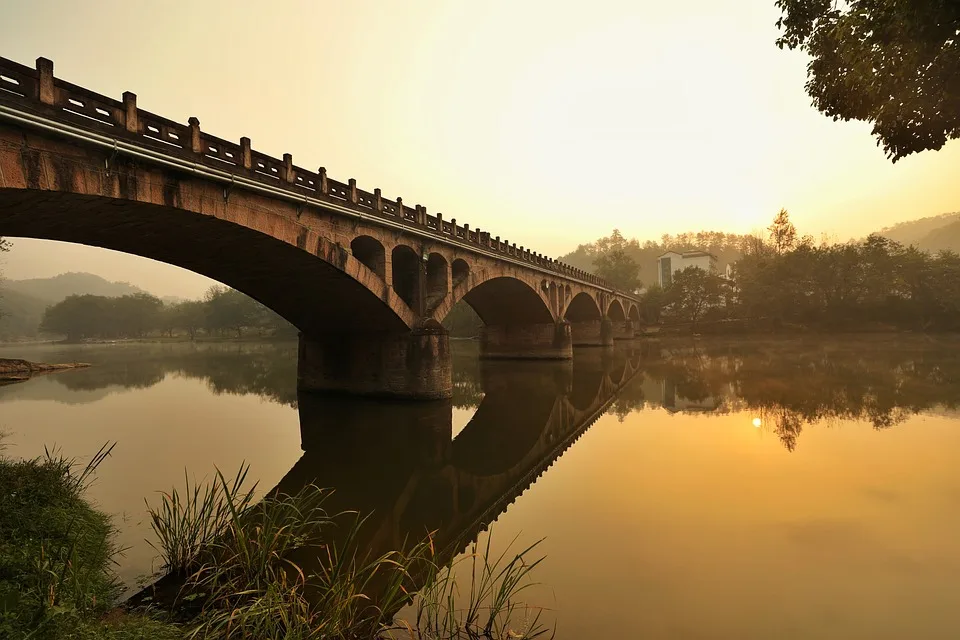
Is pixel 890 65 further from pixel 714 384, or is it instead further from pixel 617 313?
pixel 617 313

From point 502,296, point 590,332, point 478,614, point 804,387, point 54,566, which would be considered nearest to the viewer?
point 54,566

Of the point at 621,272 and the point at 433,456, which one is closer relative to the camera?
the point at 433,456

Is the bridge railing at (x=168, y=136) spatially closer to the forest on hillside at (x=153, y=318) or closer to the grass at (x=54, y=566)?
the grass at (x=54, y=566)

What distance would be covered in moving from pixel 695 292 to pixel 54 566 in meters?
78.7

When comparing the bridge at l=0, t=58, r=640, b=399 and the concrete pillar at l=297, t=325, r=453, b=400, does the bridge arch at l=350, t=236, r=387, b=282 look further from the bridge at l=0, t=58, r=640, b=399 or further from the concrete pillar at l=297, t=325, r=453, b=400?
the concrete pillar at l=297, t=325, r=453, b=400

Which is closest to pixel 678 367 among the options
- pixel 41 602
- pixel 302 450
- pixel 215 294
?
pixel 302 450

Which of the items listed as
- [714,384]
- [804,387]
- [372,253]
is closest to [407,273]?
[372,253]

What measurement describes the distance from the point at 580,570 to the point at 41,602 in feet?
18.9

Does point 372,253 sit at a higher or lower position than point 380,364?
higher

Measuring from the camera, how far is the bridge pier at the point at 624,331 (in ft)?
223

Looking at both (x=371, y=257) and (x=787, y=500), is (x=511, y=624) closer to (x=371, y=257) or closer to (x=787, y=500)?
(x=787, y=500)

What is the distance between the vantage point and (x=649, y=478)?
386 inches

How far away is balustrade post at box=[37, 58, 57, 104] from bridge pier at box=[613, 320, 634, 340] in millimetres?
66461

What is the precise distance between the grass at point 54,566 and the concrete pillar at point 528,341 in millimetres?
34934
